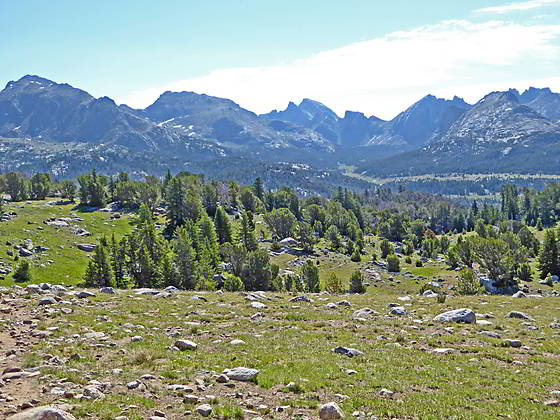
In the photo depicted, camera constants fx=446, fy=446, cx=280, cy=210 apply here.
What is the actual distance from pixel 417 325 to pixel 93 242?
147859mm

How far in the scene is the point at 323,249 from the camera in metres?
184

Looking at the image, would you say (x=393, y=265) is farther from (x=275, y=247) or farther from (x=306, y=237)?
(x=275, y=247)

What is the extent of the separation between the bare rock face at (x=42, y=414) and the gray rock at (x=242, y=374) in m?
7.48

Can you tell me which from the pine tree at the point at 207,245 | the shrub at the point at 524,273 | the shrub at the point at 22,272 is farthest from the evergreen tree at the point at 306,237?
the shrub at the point at 22,272

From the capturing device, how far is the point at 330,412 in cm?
1608

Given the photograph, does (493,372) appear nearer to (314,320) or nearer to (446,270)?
(314,320)

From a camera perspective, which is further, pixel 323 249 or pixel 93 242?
pixel 323 249

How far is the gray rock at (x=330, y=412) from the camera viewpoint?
1598 centimetres

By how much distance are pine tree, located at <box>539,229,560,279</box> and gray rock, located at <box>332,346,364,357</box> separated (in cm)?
13087

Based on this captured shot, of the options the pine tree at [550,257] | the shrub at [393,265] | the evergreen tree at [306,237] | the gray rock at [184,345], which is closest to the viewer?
the gray rock at [184,345]

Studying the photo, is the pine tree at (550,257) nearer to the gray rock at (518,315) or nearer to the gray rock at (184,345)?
the gray rock at (518,315)

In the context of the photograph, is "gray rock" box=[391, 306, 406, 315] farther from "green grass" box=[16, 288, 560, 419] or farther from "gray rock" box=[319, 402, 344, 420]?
"gray rock" box=[319, 402, 344, 420]

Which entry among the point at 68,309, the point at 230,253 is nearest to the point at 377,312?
the point at 68,309

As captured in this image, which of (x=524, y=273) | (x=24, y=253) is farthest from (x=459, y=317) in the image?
(x=24, y=253)
